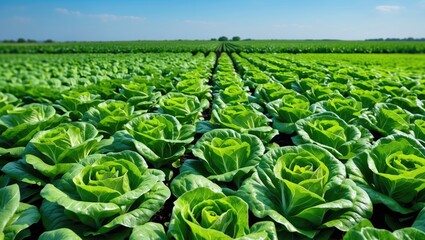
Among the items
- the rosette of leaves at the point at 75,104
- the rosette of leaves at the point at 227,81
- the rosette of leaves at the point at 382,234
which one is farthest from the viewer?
the rosette of leaves at the point at 227,81

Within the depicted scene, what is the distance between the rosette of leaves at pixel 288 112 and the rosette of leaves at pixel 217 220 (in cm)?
259

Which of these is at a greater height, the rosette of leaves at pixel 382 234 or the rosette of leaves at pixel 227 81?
the rosette of leaves at pixel 382 234

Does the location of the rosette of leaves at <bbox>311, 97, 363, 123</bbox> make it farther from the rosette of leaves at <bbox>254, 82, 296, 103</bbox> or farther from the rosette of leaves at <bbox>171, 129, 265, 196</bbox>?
the rosette of leaves at <bbox>171, 129, 265, 196</bbox>

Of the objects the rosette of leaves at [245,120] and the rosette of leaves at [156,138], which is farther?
the rosette of leaves at [245,120]

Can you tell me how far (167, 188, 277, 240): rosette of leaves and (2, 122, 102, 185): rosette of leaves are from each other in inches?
60.8

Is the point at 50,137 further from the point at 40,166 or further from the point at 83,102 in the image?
the point at 83,102

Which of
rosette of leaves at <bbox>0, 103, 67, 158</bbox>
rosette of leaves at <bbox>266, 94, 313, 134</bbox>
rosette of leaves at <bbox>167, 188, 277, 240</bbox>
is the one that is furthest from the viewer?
rosette of leaves at <bbox>266, 94, 313, 134</bbox>

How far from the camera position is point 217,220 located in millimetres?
1922

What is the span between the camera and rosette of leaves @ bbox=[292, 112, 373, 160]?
11.1 ft

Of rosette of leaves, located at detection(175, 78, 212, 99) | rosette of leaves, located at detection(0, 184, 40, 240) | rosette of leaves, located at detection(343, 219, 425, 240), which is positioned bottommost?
rosette of leaves, located at detection(0, 184, 40, 240)

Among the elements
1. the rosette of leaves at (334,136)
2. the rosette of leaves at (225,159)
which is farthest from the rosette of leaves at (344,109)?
the rosette of leaves at (225,159)

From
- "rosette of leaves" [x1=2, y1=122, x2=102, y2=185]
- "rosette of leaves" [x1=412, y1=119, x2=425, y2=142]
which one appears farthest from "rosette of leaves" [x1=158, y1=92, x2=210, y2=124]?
"rosette of leaves" [x1=412, y1=119, x2=425, y2=142]

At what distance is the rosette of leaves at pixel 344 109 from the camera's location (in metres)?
4.64

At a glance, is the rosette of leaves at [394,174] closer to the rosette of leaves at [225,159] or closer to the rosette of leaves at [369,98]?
the rosette of leaves at [225,159]
